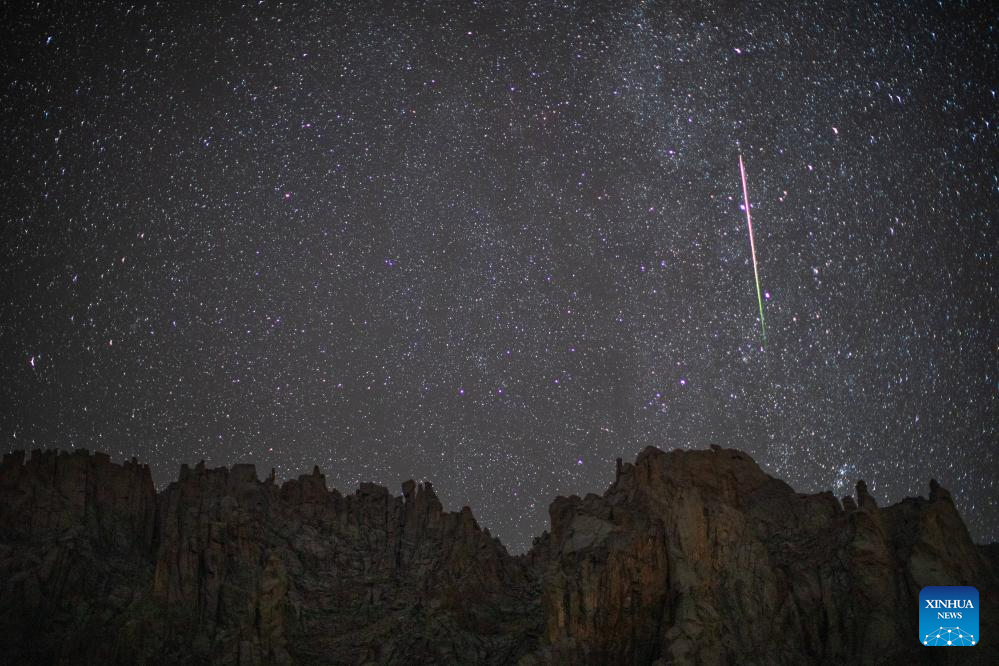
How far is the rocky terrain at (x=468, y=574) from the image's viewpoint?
5969cm

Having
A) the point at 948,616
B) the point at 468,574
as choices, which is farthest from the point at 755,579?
the point at 468,574

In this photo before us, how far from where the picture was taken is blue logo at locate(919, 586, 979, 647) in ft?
178

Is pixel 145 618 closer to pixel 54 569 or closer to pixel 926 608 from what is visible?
pixel 54 569

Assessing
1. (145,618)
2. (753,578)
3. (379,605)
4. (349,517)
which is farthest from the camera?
(349,517)

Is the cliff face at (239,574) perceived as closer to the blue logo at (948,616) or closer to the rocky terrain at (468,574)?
the rocky terrain at (468,574)

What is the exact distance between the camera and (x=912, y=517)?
205ft

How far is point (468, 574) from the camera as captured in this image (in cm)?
7688

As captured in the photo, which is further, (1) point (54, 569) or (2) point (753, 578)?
(1) point (54, 569)

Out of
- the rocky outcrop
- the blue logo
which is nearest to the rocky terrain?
the rocky outcrop

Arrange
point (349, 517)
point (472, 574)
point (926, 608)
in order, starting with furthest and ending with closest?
point (349, 517) < point (472, 574) < point (926, 608)

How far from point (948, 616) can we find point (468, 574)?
39.0 metres

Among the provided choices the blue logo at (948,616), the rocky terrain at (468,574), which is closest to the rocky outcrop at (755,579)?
the rocky terrain at (468,574)

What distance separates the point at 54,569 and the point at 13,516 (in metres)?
7.70

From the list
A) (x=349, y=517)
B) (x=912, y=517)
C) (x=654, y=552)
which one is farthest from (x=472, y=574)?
(x=912, y=517)
